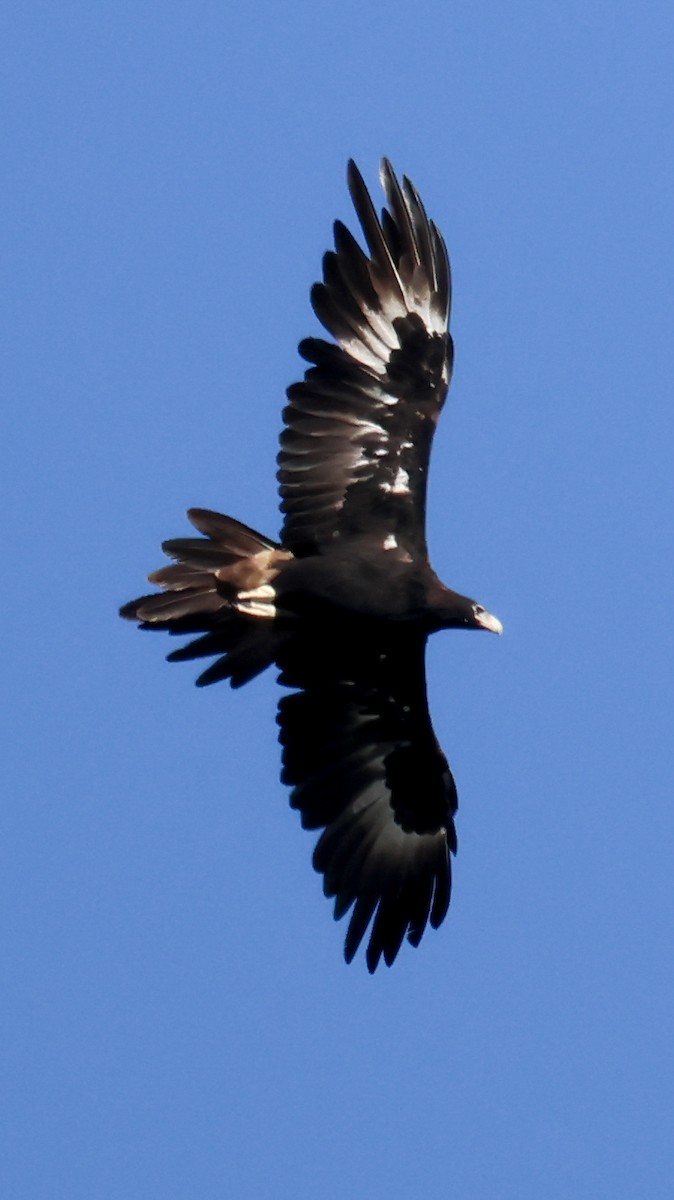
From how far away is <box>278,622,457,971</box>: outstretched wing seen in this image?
48.9 feet

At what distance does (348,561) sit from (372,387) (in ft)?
3.53

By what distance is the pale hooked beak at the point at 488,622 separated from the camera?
566 inches

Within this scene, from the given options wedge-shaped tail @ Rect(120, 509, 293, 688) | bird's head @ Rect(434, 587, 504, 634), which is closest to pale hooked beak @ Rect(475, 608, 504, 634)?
bird's head @ Rect(434, 587, 504, 634)

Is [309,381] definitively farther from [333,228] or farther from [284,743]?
[284,743]

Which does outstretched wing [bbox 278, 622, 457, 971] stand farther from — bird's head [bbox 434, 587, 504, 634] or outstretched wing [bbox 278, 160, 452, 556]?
outstretched wing [bbox 278, 160, 452, 556]

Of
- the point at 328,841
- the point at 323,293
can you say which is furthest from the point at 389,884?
the point at 323,293

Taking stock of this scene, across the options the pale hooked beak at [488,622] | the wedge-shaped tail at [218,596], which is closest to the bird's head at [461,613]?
the pale hooked beak at [488,622]

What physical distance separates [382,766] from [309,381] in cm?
244

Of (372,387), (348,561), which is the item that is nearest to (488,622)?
(348,561)

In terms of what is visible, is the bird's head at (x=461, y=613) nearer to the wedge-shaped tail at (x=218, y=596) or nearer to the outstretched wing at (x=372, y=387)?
the outstretched wing at (x=372, y=387)

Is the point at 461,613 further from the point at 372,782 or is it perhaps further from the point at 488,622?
the point at 372,782

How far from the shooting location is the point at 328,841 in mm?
15062

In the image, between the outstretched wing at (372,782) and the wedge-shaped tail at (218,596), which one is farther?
the outstretched wing at (372,782)

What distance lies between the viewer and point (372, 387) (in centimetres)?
1461
